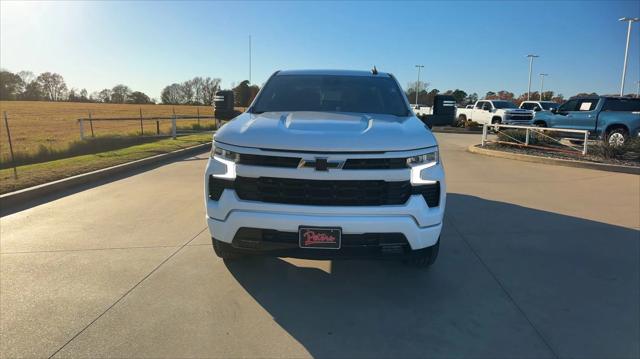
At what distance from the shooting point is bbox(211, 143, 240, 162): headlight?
335 cm

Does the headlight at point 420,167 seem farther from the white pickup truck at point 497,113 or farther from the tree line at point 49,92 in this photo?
the tree line at point 49,92

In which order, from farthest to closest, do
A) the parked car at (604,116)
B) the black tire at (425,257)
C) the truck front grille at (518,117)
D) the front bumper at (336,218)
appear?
the truck front grille at (518,117) < the parked car at (604,116) < the black tire at (425,257) < the front bumper at (336,218)

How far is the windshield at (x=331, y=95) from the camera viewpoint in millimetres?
4496

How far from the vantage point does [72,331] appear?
309cm

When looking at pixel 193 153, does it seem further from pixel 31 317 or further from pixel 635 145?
pixel 635 145

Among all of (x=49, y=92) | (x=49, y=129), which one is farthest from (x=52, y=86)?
(x=49, y=129)

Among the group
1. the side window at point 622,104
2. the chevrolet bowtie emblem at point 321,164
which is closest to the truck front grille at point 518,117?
the side window at point 622,104

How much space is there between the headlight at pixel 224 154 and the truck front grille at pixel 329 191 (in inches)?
7.0

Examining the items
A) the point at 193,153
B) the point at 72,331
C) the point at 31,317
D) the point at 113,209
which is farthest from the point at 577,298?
the point at 193,153

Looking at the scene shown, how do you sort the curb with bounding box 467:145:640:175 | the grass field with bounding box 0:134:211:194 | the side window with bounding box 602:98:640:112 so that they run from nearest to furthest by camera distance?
the grass field with bounding box 0:134:211:194 < the curb with bounding box 467:145:640:175 < the side window with bounding box 602:98:640:112

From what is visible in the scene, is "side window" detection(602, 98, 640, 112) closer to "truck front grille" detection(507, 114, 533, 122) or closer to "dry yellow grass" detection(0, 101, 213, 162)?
"truck front grille" detection(507, 114, 533, 122)

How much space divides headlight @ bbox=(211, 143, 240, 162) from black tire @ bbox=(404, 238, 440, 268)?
151cm

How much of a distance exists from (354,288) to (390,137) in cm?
137

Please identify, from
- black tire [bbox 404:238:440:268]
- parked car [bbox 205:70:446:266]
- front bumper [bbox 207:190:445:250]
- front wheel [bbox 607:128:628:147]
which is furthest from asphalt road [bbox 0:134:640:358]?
front wheel [bbox 607:128:628:147]
